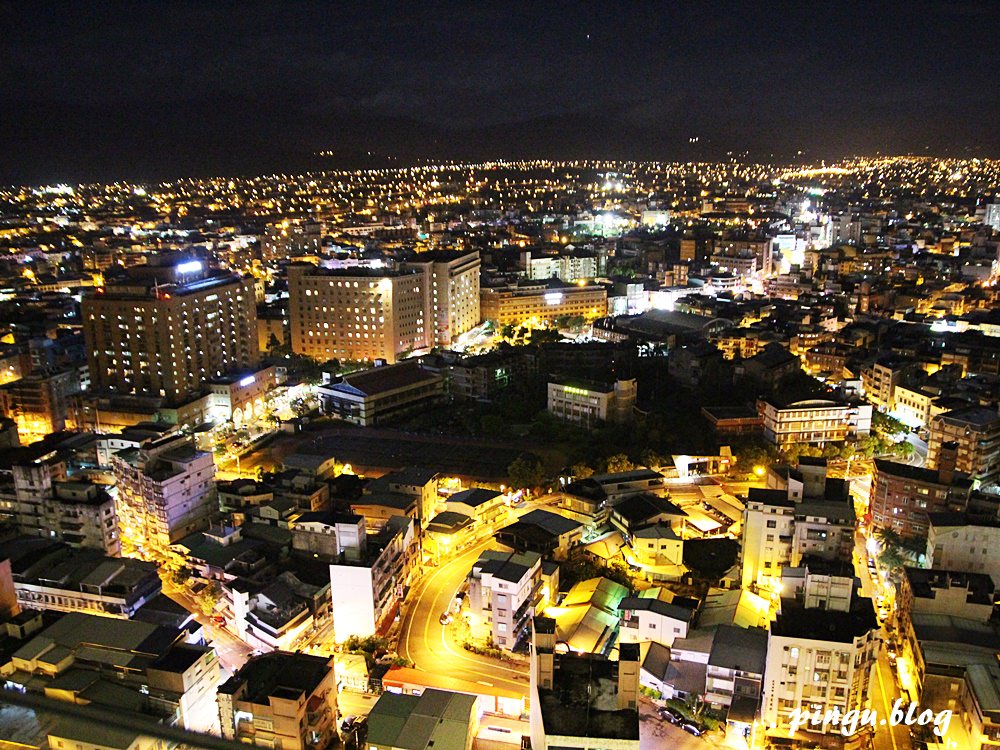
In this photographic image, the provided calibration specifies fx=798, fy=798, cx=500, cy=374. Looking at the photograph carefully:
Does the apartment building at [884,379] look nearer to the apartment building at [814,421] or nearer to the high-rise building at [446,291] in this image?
the apartment building at [814,421]

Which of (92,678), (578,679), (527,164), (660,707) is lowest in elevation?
(660,707)

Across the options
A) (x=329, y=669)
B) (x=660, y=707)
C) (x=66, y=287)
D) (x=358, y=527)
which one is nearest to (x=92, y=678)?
(x=329, y=669)

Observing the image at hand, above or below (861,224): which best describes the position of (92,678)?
below

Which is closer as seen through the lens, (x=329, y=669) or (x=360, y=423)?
(x=329, y=669)

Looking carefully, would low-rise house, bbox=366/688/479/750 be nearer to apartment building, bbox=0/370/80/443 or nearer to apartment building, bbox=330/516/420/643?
apartment building, bbox=330/516/420/643

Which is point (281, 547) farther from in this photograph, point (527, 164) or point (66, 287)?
point (527, 164)

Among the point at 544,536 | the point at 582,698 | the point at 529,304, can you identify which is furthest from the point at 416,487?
the point at 529,304

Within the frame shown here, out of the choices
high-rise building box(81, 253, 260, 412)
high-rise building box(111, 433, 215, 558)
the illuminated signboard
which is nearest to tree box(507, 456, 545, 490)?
high-rise building box(111, 433, 215, 558)

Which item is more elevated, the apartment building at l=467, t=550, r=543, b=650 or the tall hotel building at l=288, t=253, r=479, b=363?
the tall hotel building at l=288, t=253, r=479, b=363
